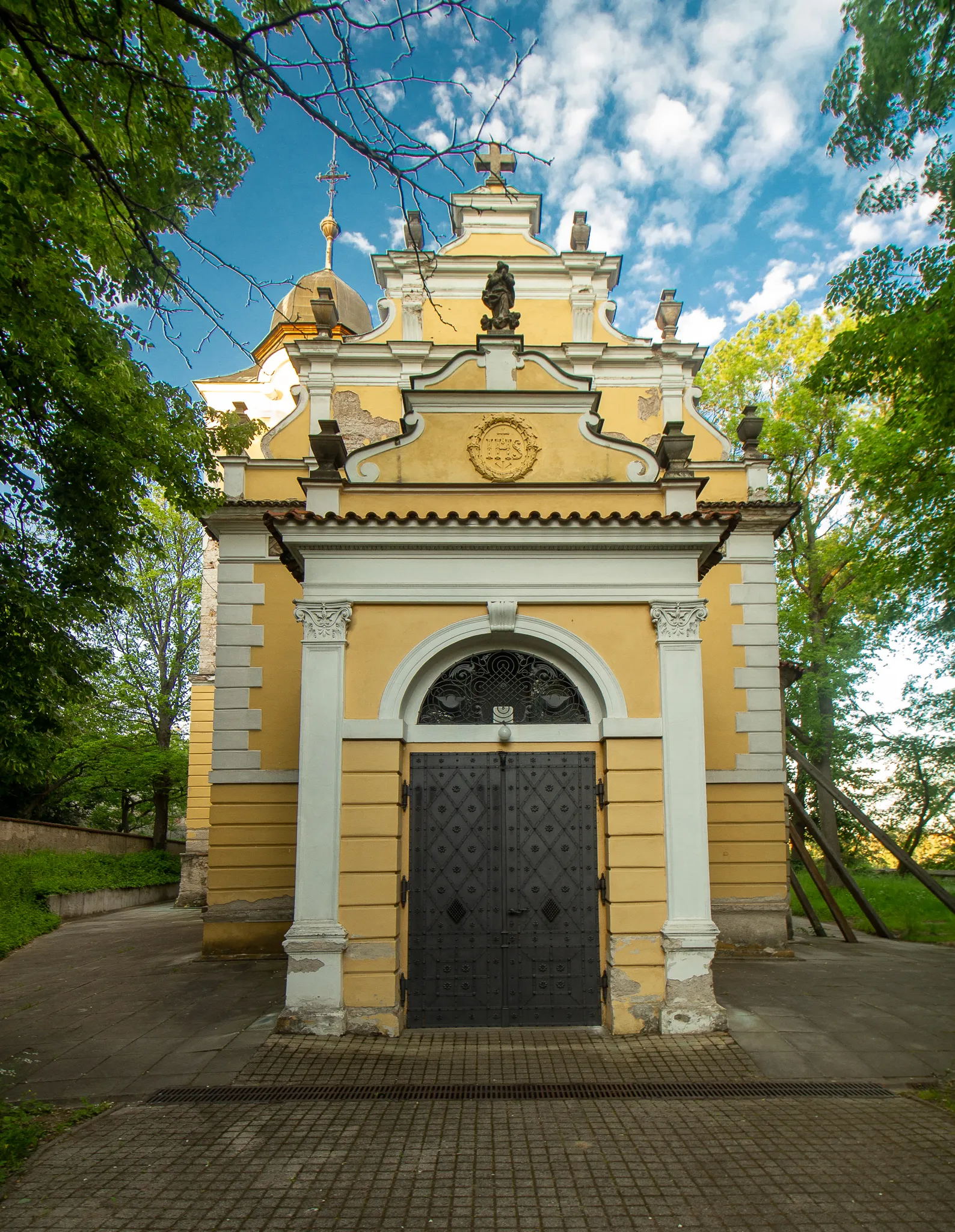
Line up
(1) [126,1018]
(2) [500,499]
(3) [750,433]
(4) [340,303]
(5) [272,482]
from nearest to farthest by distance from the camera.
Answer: (1) [126,1018], (2) [500,499], (5) [272,482], (3) [750,433], (4) [340,303]

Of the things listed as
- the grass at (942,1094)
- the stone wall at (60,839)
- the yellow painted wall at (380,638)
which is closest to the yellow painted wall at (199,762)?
the stone wall at (60,839)

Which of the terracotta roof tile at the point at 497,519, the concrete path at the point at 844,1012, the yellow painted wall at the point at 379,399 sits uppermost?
the yellow painted wall at the point at 379,399

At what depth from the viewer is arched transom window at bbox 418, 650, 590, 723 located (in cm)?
782

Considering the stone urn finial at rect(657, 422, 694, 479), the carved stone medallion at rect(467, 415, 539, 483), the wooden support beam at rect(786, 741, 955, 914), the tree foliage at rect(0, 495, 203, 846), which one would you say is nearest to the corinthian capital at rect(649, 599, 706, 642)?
the stone urn finial at rect(657, 422, 694, 479)

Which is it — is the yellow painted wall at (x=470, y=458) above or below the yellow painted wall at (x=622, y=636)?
above

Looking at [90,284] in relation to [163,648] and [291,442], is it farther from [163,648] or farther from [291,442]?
[163,648]

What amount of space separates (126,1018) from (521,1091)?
4247 mm

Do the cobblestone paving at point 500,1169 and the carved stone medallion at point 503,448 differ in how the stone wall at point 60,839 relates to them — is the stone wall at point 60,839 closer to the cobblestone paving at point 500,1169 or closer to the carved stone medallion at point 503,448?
the cobblestone paving at point 500,1169

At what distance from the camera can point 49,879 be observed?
16750 millimetres

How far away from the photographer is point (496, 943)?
7.30 m

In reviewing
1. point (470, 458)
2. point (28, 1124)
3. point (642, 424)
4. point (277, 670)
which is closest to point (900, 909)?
point (642, 424)

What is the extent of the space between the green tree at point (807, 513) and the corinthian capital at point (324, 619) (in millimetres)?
15295

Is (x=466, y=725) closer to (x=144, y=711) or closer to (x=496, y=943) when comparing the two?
(x=496, y=943)

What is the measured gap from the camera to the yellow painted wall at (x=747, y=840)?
11.2m
